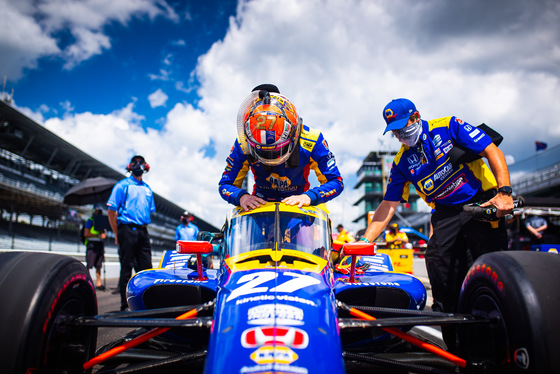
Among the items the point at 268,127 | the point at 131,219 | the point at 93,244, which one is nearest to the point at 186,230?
the point at 93,244

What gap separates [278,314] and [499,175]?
2.17m

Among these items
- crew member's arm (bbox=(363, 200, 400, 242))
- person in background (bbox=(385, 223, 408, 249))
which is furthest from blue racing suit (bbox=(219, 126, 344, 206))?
person in background (bbox=(385, 223, 408, 249))

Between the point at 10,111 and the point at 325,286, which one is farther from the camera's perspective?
the point at 10,111

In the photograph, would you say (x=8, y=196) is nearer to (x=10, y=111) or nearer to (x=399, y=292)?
(x=10, y=111)

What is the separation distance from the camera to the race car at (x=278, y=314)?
1.58 meters

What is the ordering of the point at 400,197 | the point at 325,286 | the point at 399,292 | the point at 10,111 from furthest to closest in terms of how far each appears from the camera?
the point at 10,111, the point at 400,197, the point at 399,292, the point at 325,286

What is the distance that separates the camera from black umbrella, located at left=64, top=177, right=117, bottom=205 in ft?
32.7

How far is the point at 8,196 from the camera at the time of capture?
26797mm

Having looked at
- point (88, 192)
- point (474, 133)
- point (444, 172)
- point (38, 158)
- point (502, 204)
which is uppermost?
point (38, 158)

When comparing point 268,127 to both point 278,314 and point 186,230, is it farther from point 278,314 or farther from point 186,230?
point 186,230

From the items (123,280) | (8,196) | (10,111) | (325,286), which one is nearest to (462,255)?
Result: (325,286)

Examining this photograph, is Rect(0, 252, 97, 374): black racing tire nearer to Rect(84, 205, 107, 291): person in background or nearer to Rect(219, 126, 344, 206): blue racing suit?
Rect(219, 126, 344, 206): blue racing suit

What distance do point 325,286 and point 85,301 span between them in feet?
4.81

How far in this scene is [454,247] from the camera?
316 cm
